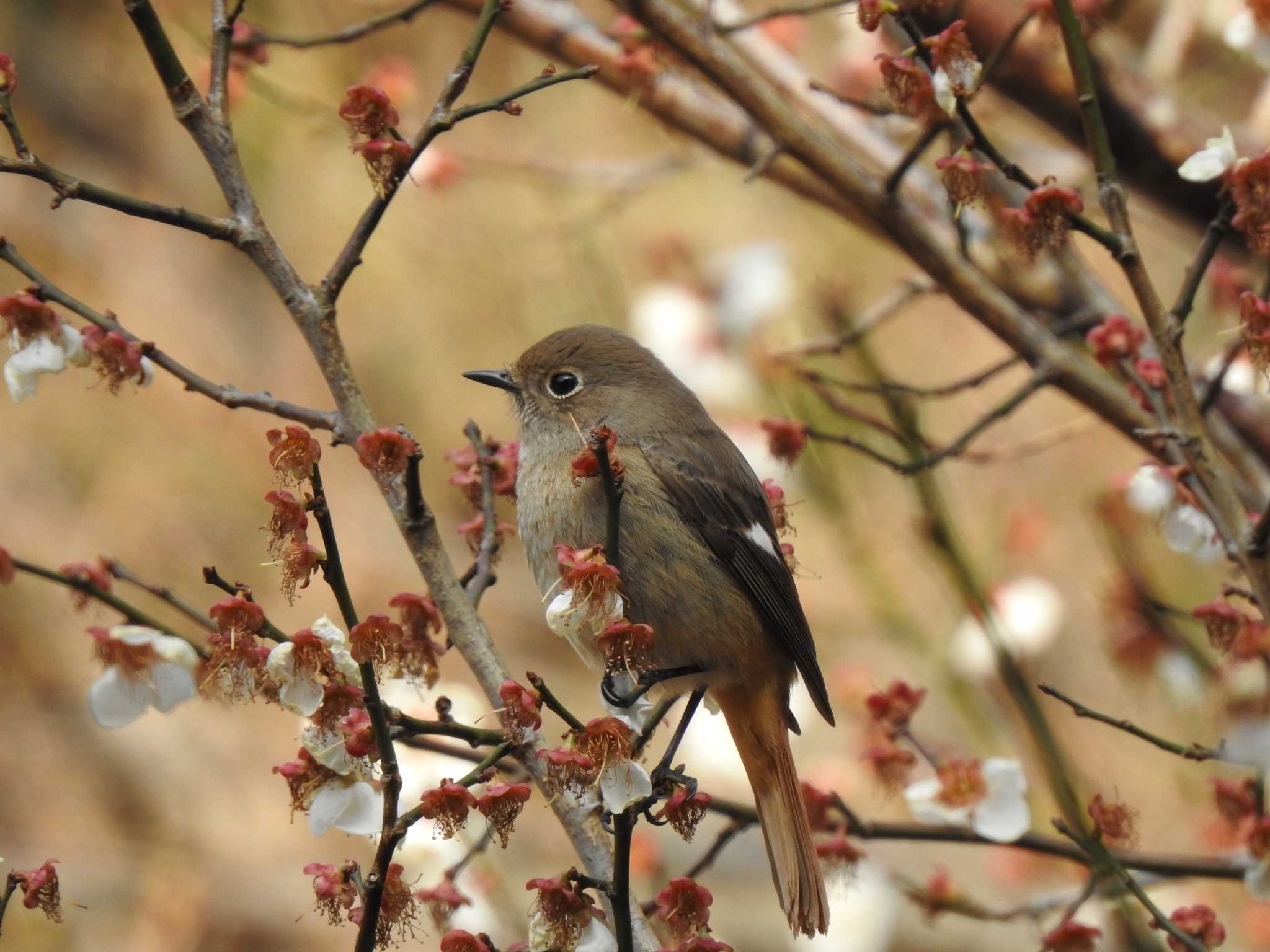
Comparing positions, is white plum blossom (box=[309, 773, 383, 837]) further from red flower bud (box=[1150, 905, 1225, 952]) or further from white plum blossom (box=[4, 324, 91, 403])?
red flower bud (box=[1150, 905, 1225, 952])

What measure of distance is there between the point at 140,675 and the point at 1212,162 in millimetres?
1750

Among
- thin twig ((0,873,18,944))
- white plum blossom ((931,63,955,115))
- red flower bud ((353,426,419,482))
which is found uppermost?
white plum blossom ((931,63,955,115))

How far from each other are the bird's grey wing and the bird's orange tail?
4.9 inches

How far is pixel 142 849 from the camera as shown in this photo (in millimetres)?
6301

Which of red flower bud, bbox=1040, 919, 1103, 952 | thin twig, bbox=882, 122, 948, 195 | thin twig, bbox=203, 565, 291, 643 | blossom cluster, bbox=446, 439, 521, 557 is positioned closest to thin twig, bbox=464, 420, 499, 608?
blossom cluster, bbox=446, 439, 521, 557

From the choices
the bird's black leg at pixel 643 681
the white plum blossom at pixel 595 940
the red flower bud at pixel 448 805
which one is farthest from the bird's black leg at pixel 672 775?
the red flower bud at pixel 448 805

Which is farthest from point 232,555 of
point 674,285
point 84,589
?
point 84,589

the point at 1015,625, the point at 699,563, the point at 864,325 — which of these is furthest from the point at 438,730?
the point at 1015,625

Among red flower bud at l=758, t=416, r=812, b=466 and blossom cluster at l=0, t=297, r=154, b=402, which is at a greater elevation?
red flower bud at l=758, t=416, r=812, b=466

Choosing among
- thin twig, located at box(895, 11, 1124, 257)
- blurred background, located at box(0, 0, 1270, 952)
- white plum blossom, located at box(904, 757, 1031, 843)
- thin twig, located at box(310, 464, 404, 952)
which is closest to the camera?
thin twig, located at box(310, 464, 404, 952)

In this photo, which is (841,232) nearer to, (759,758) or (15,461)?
(15,461)

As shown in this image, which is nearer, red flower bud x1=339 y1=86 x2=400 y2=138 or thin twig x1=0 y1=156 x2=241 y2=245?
thin twig x1=0 y1=156 x2=241 y2=245

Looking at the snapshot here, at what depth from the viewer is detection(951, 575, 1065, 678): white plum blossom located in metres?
3.72

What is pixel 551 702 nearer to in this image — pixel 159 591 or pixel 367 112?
pixel 159 591
